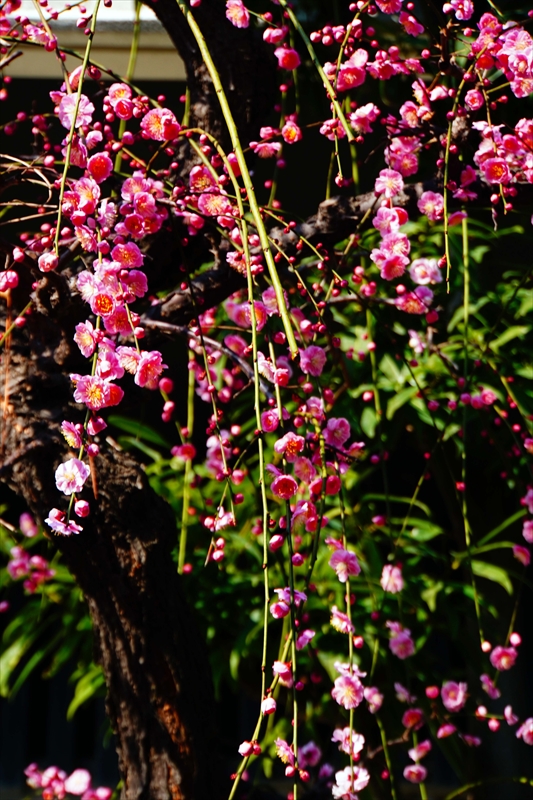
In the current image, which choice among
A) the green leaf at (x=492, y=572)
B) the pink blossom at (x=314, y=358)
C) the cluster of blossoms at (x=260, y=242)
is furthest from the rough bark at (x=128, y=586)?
the green leaf at (x=492, y=572)

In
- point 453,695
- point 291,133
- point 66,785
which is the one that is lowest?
point 66,785

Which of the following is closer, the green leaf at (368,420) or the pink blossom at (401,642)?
the pink blossom at (401,642)

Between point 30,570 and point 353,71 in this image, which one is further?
point 30,570

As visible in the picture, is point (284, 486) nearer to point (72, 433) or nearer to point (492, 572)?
point (72, 433)

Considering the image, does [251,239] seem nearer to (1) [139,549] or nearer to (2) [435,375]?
(1) [139,549]

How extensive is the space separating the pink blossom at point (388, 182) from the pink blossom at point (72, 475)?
47 cm

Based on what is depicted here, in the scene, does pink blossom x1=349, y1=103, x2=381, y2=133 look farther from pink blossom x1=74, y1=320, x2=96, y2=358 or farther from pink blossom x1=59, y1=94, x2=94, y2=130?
pink blossom x1=74, y1=320, x2=96, y2=358

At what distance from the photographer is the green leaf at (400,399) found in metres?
1.67

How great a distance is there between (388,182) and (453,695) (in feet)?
2.95

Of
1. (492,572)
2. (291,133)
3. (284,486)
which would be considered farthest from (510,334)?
(284,486)

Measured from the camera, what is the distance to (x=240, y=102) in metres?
1.17

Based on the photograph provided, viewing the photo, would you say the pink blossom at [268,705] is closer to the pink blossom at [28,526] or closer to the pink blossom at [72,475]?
the pink blossom at [72,475]

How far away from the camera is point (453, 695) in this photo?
1428mm

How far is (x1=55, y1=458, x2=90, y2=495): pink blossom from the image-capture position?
0.75m
